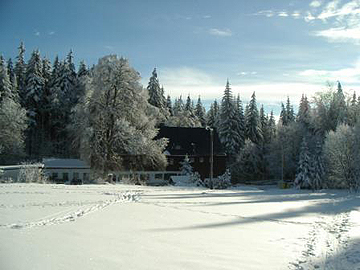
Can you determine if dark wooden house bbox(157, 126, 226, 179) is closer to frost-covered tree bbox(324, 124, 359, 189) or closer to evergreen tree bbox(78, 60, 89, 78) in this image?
frost-covered tree bbox(324, 124, 359, 189)

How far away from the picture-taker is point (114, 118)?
3256 cm

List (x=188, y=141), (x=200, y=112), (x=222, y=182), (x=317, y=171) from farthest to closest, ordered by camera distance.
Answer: (x=200, y=112), (x=188, y=141), (x=317, y=171), (x=222, y=182)

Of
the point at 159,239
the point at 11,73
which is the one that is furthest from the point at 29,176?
the point at 11,73

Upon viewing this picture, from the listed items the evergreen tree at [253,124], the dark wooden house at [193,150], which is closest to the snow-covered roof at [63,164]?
the dark wooden house at [193,150]

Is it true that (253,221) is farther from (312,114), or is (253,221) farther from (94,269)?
(312,114)

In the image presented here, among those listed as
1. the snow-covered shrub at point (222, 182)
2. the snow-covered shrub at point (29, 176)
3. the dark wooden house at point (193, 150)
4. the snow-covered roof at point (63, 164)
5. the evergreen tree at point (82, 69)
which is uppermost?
the evergreen tree at point (82, 69)

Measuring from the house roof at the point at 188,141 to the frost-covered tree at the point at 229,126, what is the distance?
1045 cm

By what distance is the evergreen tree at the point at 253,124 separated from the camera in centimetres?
6494

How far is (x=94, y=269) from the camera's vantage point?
577 centimetres

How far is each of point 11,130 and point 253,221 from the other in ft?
133

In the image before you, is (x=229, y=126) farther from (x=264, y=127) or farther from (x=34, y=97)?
(x=34, y=97)

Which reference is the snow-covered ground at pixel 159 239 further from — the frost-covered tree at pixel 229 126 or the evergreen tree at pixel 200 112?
the evergreen tree at pixel 200 112

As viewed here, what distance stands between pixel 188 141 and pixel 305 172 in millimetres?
17089

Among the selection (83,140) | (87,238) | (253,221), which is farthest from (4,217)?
(83,140)
